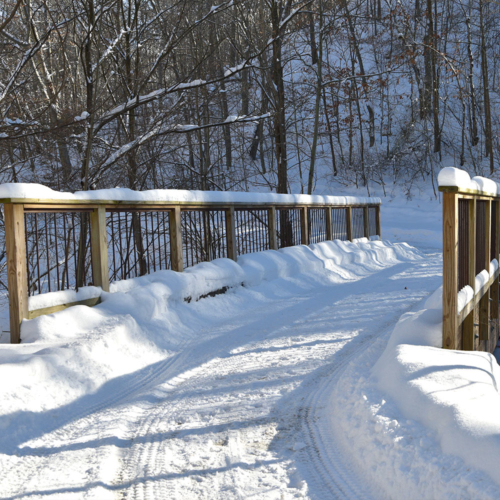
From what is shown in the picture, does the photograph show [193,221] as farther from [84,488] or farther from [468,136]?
[468,136]

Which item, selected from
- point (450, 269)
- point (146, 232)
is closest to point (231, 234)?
point (146, 232)

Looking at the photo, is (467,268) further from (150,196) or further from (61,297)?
(61,297)

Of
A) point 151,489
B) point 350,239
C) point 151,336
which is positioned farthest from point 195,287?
point 350,239

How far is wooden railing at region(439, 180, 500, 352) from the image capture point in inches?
160

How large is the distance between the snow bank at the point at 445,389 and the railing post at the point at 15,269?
135 inches

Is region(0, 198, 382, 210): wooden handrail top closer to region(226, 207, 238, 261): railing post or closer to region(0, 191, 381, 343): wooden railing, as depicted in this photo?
region(0, 191, 381, 343): wooden railing

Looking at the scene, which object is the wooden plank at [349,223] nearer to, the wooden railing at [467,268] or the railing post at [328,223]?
the railing post at [328,223]

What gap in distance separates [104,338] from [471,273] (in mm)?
3910

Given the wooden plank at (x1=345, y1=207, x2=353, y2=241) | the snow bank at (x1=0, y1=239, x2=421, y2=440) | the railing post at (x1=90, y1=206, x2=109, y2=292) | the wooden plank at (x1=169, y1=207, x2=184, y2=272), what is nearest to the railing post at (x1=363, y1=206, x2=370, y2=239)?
the wooden plank at (x1=345, y1=207, x2=353, y2=241)

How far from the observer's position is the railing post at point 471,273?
527cm

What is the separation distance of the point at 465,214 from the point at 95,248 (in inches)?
167

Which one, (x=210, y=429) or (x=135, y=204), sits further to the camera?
(x=135, y=204)

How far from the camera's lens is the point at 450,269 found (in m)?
4.12

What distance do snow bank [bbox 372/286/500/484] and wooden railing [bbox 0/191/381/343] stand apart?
355 centimetres
